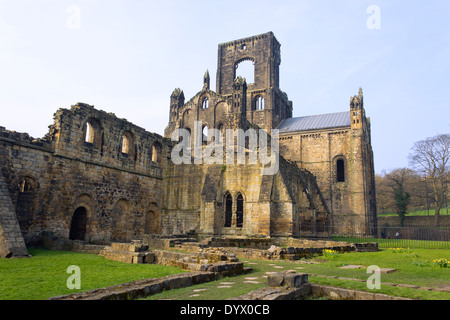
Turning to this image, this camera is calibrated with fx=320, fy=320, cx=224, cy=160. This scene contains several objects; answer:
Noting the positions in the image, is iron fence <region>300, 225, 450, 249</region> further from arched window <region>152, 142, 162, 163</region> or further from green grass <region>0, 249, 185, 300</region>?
green grass <region>0, 249, 185, 300</region>

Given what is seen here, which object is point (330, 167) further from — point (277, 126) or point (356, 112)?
point (277, 126)

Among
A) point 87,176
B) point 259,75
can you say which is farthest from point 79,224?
point 259,75

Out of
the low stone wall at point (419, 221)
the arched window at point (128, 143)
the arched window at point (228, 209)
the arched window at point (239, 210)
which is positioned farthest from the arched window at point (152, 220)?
the low stone wall at point (419, 221)

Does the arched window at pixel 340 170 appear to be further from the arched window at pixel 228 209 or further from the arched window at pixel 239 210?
the arched window at pixel 228 209

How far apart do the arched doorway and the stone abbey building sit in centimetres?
5

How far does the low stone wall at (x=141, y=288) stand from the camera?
477 centimetres

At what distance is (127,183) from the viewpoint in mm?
19719

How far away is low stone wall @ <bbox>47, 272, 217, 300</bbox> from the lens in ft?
15.6

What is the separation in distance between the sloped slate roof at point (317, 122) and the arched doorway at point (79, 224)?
27722 millimetres

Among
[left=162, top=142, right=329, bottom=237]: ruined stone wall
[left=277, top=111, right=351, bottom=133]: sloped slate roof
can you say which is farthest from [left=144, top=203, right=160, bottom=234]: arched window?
[left=277, top=111, right=351, bottom=133]: sloped slate roof

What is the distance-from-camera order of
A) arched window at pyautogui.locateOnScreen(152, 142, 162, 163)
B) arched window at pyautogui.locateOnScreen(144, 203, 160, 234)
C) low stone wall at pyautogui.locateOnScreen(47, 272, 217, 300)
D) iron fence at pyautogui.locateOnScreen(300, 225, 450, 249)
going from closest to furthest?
low stone wall at pyautogui.locateOnScreen(47, 272, 217, 300)
iron fence at pyautogui.locateOnScreen(300, 225, 450, 249)
arched window at pyautogui.locateOnScreen(144, 203, 160, 234)
arched window at pyautogui.locateOnScreen(152, 142, 162, 163)
